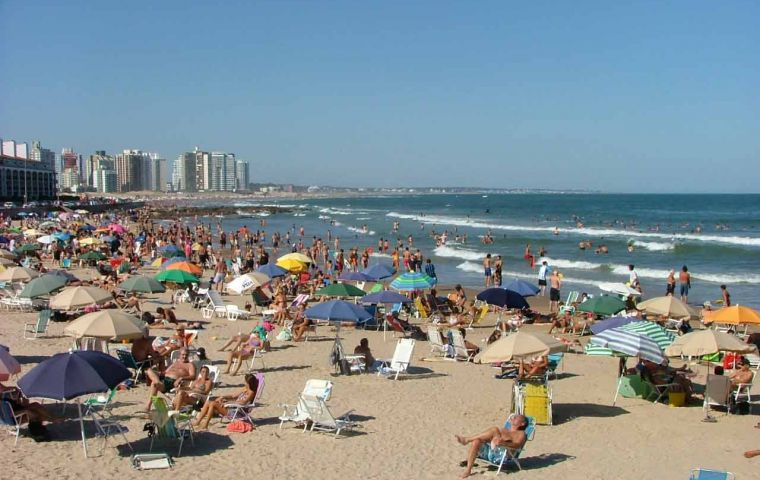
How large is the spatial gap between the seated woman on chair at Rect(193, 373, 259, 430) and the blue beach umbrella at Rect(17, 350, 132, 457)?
4.73 ft

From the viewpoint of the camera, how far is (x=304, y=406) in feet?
29.3

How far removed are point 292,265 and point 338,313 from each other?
27.3ft

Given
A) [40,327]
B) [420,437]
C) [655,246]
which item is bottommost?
[655,246]

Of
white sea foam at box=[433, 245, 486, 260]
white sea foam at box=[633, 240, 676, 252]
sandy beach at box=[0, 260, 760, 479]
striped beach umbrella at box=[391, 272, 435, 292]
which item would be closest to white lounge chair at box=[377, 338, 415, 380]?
sandy beach at box=[0, 260, 760, 479]

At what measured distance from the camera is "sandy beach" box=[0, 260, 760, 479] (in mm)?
7656

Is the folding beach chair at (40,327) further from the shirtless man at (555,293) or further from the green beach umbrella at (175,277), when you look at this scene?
the shirtless man at (555,293)

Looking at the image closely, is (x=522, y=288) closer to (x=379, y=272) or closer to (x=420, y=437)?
(x=379, y=272)

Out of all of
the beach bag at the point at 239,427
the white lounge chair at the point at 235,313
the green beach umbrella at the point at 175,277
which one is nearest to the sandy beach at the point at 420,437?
the beach bag at the point at 239,427

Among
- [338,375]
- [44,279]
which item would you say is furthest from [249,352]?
[44,279]

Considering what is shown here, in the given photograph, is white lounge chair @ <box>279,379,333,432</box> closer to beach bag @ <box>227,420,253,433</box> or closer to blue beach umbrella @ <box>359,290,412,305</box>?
beach bag @ <box>227,420,253,433</box>

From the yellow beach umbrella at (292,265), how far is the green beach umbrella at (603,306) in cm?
842

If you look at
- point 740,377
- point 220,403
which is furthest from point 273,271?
point 740,377

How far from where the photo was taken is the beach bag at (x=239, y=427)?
8771mm

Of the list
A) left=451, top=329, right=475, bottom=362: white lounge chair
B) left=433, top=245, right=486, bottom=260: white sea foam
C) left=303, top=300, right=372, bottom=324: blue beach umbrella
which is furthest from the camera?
left=433, top=245, right=486, bottom=260: white sea foam
